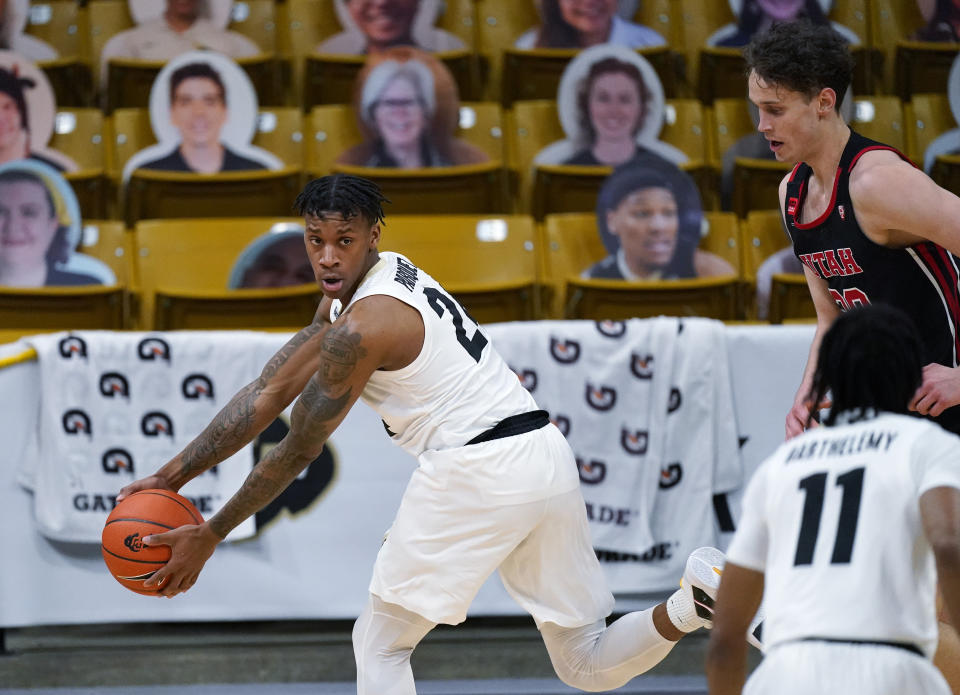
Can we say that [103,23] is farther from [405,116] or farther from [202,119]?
[405,116]

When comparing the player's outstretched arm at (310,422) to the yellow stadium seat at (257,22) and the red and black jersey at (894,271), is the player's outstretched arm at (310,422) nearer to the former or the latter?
the red and black jersey at (894,271)

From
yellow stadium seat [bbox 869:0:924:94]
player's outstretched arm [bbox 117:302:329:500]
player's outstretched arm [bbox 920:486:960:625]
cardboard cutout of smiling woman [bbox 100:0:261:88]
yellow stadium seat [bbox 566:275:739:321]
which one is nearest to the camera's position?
player's outstretched arm [bbox 920:486:960:625]

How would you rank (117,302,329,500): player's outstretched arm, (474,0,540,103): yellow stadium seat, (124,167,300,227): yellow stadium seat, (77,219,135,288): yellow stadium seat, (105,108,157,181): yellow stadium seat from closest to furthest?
(117,302,329,500): player's outstretched arm, (77,219,135,288): yellow stadium seat, (124,167,300,227): yellow stadium seat, (105,108,157,181): yellow stadium seat, (474,0,540,103): yellow stadium seat

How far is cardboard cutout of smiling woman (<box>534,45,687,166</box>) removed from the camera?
7160 millimetres

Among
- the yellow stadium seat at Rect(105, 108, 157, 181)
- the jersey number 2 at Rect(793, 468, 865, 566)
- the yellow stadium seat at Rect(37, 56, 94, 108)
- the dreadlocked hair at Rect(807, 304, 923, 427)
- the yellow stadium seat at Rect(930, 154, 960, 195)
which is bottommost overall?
the jersey number 2 at Rect(793, 468, 865, 566)

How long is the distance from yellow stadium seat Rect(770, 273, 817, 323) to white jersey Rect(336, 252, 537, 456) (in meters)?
3.20

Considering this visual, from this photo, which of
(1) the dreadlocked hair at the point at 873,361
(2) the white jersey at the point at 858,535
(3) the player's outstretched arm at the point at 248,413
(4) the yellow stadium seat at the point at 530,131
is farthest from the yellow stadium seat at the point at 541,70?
(2) the white jersey at the point at 858,535

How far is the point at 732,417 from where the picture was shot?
491 centimetres

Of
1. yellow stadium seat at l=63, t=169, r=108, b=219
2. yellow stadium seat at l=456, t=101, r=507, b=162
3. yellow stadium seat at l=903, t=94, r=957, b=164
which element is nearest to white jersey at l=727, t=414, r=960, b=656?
yellow stadium seat at l=456, t=101, r=507, b=162

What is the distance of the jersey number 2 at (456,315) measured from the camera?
339 centimetres

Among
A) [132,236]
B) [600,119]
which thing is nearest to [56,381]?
[132,236]

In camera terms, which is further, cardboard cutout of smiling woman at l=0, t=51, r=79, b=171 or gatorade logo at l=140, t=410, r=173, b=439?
cardboard cutout of smiling woman at l=0, t=51, r=79, b=171

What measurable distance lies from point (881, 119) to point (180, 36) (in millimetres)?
4296

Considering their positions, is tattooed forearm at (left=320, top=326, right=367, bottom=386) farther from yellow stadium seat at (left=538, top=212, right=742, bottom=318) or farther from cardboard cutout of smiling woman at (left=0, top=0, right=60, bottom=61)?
cardboard cutout of smiling woman at (left=0, top=0, right=60, bottom=61)
